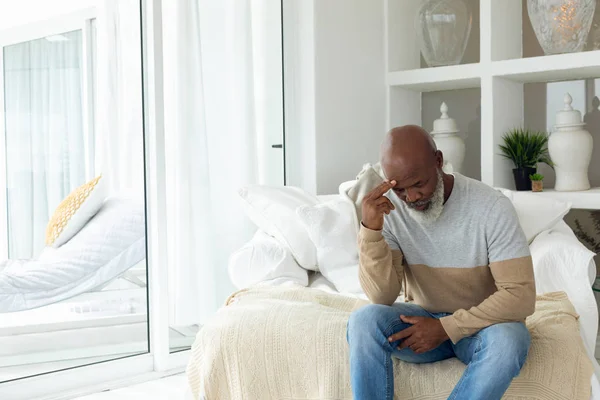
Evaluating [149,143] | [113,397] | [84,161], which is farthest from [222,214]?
[113,397]

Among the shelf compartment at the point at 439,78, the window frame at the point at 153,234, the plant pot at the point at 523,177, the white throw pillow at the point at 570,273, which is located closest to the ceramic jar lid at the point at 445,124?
the shelf compartment at the point at 439,78

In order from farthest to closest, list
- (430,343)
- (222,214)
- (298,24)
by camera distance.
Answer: (298,24), (222,214), (430,343)

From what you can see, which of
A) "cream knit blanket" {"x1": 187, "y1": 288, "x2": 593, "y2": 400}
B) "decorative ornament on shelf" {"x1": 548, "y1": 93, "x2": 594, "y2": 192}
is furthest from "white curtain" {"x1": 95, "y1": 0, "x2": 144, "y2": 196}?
"decorative ornament on shelf" {"x1": 548, "y1": 93, "x2": 594, "y2": 192}

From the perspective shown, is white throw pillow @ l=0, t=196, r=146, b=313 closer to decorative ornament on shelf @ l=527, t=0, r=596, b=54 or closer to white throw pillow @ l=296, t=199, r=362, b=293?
white throw pillow @ l=296, t=199, r=362, b=293

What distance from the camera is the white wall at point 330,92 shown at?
351 cm

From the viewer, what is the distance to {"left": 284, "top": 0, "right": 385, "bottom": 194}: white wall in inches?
138

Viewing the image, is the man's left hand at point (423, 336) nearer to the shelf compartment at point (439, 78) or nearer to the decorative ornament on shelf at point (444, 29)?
the shelf compartment at point (439, 78)

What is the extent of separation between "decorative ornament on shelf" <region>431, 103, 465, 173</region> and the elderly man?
1633 mm

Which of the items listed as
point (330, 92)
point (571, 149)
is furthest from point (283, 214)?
point (571, 149)

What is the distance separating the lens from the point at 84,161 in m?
2.87

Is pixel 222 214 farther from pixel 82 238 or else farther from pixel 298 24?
pixel 298 24

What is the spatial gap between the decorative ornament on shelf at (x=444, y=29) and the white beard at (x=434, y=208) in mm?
1901

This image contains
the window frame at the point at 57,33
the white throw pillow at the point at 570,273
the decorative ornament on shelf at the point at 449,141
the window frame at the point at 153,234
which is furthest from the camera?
the decorative ornament on shelf at the point at 449,141

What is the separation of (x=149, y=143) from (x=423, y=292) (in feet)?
4.83
